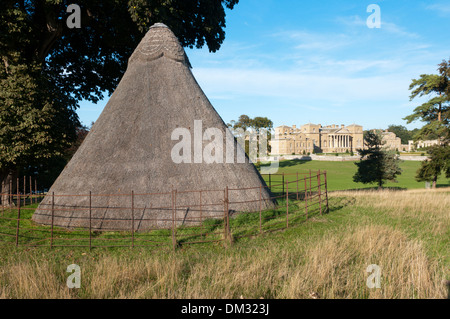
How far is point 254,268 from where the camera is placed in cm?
642

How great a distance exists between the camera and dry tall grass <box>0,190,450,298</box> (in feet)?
18.4

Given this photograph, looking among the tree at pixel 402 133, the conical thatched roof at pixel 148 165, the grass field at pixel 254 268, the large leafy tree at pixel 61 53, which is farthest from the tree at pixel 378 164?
the tree at pixel 402 133

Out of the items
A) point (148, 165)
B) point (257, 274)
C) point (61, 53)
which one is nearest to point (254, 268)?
point (257, 274)

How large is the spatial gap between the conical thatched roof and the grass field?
6.27 ft

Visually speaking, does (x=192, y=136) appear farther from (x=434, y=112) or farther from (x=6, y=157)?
(x=434, y=112)

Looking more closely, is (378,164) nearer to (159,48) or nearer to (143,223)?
(159,48)

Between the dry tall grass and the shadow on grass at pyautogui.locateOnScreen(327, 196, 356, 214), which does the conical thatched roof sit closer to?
the dry tall grass

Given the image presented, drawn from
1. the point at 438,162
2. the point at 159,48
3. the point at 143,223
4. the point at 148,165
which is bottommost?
the point at 143,223

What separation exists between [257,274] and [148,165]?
6.55 meters

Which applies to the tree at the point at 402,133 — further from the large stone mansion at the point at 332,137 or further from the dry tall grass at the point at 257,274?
the dry tall grass at the point at 257,274

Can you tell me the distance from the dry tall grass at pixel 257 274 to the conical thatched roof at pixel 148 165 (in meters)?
2.45

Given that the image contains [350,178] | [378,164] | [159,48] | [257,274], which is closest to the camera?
[257,274]

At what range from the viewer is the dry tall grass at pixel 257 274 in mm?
5594

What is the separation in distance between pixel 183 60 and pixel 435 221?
1259cm
